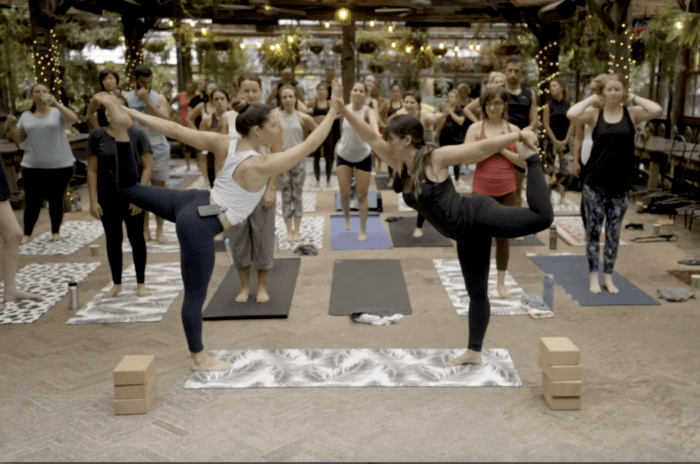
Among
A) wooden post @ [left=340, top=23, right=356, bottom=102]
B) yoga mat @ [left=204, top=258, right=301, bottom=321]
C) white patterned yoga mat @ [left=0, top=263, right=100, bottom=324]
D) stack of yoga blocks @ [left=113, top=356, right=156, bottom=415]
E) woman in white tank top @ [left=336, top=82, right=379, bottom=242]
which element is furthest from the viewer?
wooden post @ [left=340, top=23, right=356, bottom=102]

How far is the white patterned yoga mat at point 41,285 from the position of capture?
518cm

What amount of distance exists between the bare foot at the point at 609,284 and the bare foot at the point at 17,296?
465 cm

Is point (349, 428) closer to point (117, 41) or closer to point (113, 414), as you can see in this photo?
point (113, 414)

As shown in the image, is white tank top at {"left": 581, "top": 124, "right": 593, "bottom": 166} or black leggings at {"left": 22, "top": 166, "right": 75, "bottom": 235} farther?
black leggings at {"left": 22, "top": 166, "right": 75, "bottom": 235}

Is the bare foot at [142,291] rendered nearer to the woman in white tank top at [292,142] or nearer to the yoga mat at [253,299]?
the yoga mat at [253,299]

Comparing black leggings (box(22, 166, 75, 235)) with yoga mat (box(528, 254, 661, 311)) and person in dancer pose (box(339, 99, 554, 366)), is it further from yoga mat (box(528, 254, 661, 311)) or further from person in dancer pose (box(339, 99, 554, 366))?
yoga mat (box(528, 254, 661, 311))

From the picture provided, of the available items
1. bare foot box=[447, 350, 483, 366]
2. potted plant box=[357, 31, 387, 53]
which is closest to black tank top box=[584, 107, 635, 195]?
bare foot box=[447, 350, 483, 366]

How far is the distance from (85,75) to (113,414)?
1245cm

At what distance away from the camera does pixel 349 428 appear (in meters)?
3.37

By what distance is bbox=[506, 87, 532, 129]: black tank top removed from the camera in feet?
23.0

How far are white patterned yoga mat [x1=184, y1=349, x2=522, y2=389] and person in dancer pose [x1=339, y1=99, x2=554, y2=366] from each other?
0.34 meters

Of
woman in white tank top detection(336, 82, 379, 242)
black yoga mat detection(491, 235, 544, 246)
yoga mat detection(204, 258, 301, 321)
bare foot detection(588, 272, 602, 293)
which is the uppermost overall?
woman in white tank top detection(336, 82, 379, 242)

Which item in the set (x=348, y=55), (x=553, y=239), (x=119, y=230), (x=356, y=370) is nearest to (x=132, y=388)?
(x=356, y=370)

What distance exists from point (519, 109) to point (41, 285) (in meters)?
4.92
